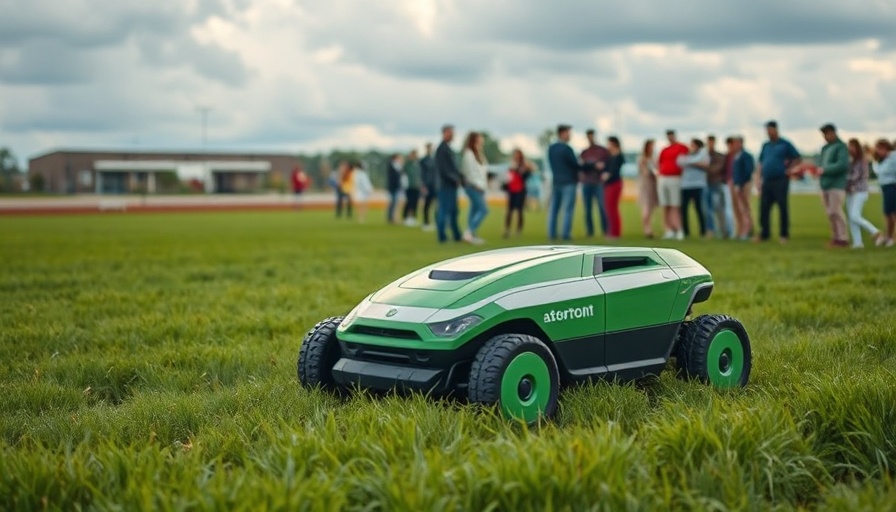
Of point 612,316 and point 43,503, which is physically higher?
point 612,316

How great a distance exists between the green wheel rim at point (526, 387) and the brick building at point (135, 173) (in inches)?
4084

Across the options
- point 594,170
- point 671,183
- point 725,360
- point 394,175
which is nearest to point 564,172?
point 594,170

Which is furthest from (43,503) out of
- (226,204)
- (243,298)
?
(226,204)

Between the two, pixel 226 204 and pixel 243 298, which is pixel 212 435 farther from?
pixel 226 204

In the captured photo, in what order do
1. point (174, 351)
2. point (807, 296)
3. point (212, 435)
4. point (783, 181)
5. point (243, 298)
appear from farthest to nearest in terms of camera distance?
point (783, 181)
point (243, 298)
point (807, 296)
point (174, 351)
point (212, 435)

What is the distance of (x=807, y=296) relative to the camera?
11.6 m

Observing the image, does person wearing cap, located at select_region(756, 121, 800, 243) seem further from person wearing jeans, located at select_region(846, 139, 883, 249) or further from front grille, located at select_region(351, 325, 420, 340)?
front grille, located at select_region(351, 325, 420, 340)

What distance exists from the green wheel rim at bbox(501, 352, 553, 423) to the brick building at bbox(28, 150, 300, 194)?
104 m

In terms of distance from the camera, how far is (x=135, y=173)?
11431cm

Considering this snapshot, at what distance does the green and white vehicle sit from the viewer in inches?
233

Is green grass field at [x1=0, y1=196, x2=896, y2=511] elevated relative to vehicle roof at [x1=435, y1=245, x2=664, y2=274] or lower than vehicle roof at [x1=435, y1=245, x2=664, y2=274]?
lower

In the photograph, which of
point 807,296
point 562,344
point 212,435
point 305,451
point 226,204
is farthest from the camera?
point 226,204

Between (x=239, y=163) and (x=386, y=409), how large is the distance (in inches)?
4662

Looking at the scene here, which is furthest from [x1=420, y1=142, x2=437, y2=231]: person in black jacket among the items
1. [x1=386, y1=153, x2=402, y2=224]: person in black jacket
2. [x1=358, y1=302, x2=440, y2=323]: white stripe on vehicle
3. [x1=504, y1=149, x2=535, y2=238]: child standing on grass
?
[x1=358, y1=302, x2=440, y2=323]: white stripe on vehicle
